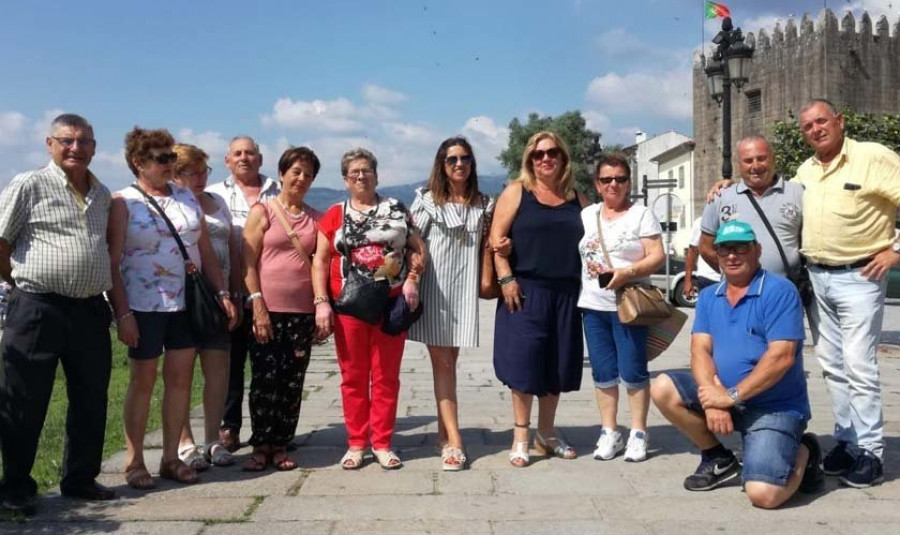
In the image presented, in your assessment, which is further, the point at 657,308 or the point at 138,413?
the point at 657,308

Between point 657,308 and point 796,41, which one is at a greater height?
point 796,41

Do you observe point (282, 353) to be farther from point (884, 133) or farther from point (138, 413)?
point (884, 133)

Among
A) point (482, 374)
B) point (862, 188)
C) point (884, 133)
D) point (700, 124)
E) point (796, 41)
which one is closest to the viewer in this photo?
point (862, 188)

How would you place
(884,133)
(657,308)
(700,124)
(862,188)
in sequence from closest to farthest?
(862,188)
(657,308)
(884,133)
(700,124)

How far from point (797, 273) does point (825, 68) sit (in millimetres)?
38082

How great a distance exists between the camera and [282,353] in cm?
540

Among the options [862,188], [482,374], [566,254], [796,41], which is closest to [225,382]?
[566,254]

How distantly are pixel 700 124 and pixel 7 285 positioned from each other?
44.6 meters

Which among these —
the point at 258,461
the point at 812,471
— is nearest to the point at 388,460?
the point at 258,461

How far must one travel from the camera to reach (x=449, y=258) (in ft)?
18.1

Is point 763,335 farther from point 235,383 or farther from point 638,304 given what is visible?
point 235,383

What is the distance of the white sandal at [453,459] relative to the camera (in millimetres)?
5262

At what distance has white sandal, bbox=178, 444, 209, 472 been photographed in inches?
208

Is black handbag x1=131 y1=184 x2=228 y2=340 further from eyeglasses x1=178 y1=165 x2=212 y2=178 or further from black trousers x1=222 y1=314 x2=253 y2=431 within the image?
black trousers x1=222 y1=314 x2=253 y2=431
